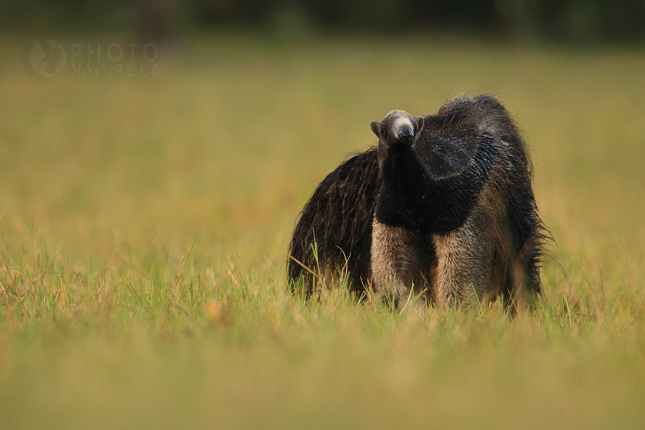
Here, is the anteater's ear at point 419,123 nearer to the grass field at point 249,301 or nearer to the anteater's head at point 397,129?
the anteater's head at point 397,129

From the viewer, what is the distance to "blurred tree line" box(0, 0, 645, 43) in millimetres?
27438

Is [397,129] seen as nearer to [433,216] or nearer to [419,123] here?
[419,123]

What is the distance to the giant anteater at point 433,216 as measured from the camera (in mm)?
3818

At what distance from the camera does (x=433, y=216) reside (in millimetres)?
3883

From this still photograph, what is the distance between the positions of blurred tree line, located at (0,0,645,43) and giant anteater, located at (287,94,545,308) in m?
20.5

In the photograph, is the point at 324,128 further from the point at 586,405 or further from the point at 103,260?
the point at 586,405

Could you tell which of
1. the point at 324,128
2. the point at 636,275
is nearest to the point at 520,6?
the point at 324,128

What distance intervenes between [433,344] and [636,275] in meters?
2.37

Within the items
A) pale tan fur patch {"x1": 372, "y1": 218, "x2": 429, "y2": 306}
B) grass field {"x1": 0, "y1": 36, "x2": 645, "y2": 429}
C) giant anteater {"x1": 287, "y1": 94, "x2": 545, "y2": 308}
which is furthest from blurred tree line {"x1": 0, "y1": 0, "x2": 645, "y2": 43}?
pale tan fur patch {"x1": 372, "y1": 218, "x2": 429, "y2": 306}

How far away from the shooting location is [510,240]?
430cm

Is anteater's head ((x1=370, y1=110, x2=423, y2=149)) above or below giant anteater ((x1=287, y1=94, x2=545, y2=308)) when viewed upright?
above

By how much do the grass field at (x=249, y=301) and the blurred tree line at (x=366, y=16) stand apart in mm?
13110

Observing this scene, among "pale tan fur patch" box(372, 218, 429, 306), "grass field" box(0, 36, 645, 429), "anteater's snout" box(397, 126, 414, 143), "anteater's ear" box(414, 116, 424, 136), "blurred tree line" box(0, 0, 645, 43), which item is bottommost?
"grass field" box(0, 36, 645, 429)

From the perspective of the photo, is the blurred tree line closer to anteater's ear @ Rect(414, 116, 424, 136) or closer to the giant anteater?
the giant anteater
